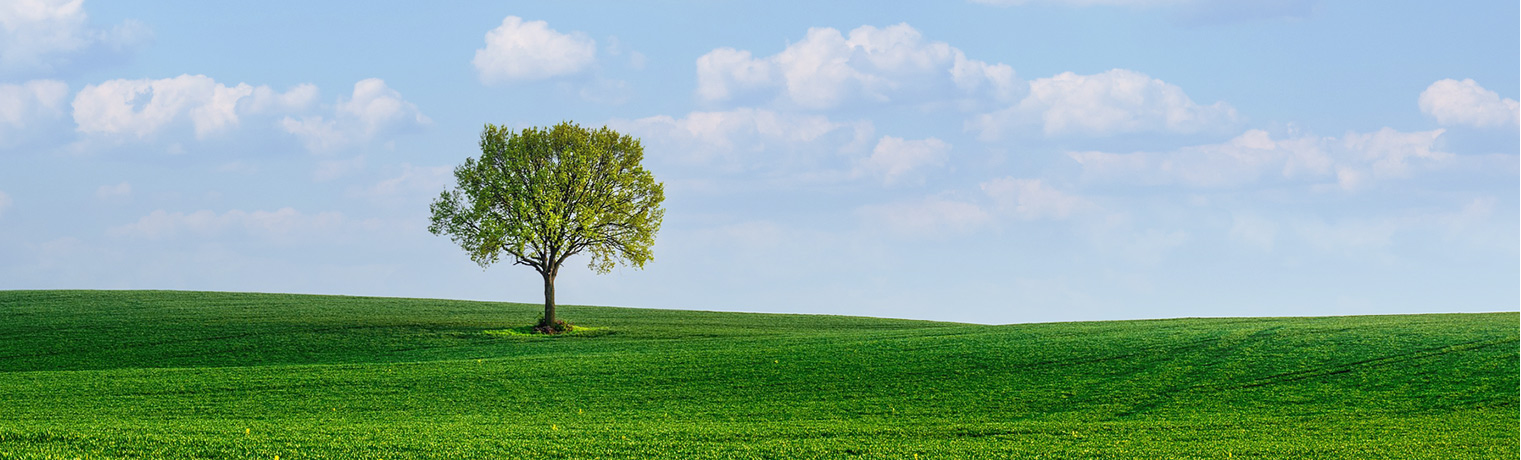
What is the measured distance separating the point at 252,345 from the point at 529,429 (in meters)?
24.0

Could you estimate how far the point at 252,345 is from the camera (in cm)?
3812

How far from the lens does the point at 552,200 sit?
42000 mm

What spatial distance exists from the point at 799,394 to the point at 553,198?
2065cm

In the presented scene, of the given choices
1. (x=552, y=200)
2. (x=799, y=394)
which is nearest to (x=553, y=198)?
(x=552, y=200)

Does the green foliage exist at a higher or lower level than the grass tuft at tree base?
higher

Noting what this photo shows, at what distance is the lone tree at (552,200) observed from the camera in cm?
4231

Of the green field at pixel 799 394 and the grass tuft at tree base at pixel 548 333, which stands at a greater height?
the grass tuft at tree base at pixel 548 333

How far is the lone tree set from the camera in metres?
42.3

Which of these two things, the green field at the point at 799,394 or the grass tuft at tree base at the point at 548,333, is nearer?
the green field at the point at 799,394

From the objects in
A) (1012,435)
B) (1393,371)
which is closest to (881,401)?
(1012,435)

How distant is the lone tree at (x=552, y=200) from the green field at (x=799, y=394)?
13.9ft

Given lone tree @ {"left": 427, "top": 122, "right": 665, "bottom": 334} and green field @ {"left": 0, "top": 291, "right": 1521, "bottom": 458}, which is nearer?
green field @ {"left": 0, "top": 291, "right": 1521, "bottom": 458}

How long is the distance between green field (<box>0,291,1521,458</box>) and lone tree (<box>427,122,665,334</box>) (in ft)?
13.9

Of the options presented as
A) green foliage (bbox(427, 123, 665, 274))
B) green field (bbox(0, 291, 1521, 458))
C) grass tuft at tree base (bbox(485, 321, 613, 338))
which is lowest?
green field (bbox(0, 291, 1521, 458))
